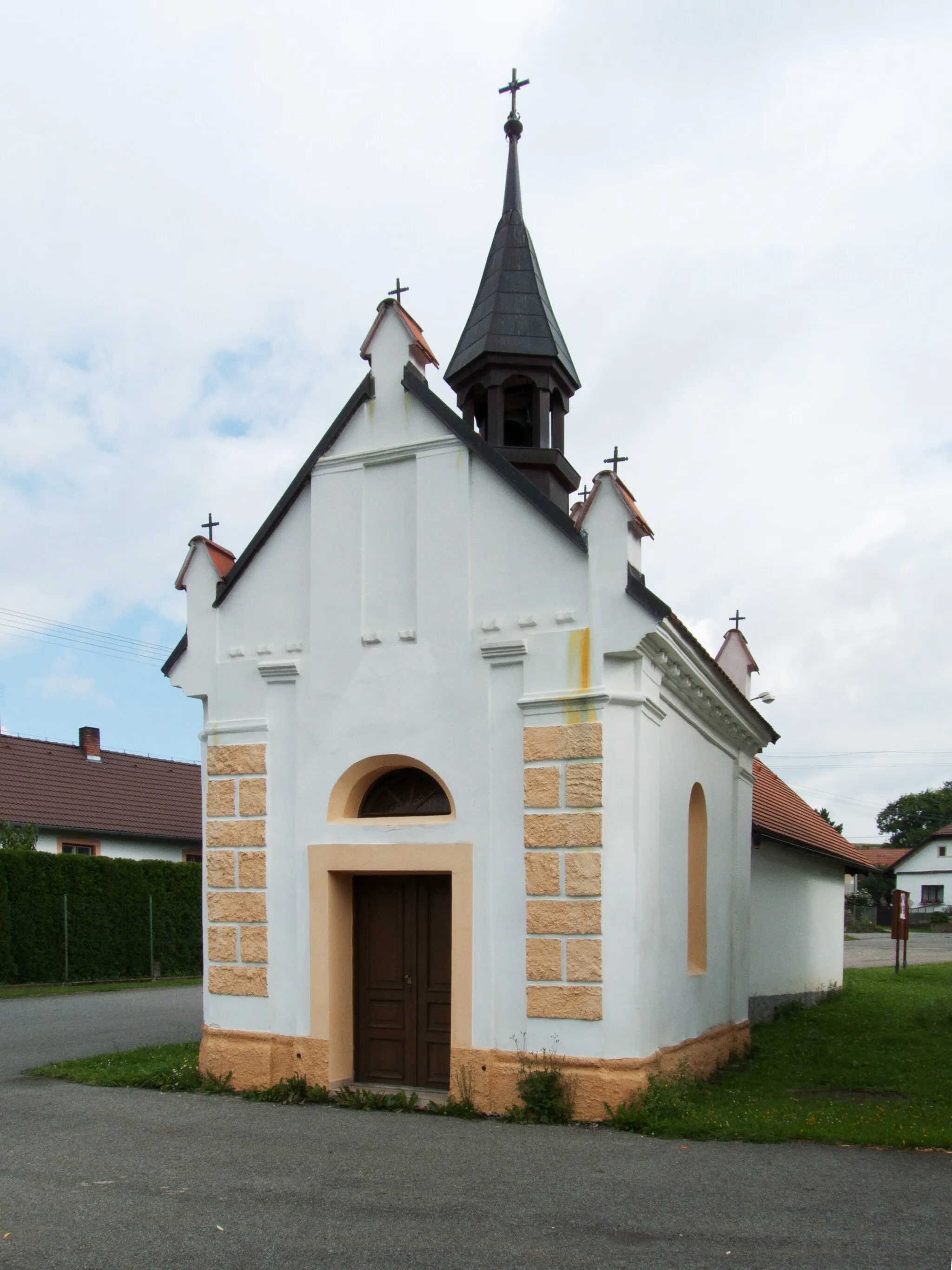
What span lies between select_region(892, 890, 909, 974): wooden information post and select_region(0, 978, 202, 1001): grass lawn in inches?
608

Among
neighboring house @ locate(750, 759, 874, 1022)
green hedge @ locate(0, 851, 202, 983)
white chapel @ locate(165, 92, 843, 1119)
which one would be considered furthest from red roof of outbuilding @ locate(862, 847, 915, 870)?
white chapel @ locate(165, 92, 843, 1119)

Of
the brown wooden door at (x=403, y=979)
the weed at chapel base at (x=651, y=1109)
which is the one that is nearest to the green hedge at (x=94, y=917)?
the brown wooden door at (x=403, y=979)

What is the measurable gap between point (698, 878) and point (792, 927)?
6861 millimetres

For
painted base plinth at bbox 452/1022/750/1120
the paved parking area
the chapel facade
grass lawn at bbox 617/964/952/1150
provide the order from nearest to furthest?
grass lawn at bbox 617/964/952/1150
painted base plinth at bbox 452/1022/750/1120
the chapel facade
the paved parking area

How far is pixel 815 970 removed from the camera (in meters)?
20.4

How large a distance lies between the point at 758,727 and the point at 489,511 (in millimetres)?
6182

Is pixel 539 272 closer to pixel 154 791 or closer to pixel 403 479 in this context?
pixel 403 479

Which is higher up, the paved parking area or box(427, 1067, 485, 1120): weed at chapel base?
box(427, 1067, 485, 1120): weed at chapel base

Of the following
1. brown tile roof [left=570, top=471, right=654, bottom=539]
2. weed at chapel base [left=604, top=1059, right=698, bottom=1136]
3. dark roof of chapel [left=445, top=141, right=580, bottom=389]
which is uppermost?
dark roof of chapel [left=445, top=141, right=580, bottom=389]

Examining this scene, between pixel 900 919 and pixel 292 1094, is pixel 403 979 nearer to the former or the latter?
pixel 292 1094

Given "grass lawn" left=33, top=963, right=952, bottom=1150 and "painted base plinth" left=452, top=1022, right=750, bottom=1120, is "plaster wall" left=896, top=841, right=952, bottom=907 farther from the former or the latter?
"painted base plinth" left=452, top=1022, right=750, bottom=1120

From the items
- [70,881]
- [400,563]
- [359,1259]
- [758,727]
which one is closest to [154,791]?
[70,881]

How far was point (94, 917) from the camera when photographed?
82.6ft

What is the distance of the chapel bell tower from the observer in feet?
40.0
